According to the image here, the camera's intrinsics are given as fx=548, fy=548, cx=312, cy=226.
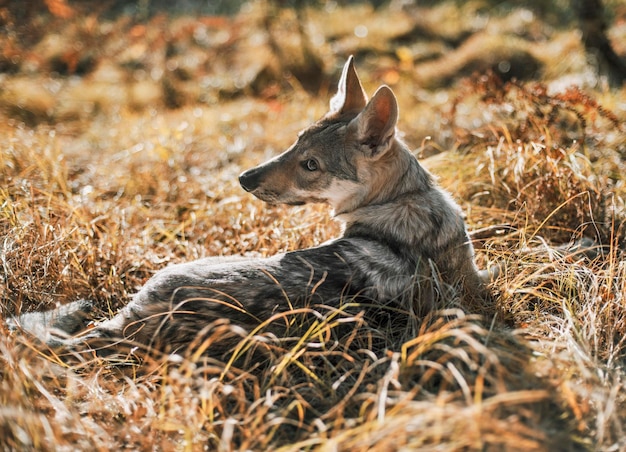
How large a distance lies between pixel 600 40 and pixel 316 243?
520 cm

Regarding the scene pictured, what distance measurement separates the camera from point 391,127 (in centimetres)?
335

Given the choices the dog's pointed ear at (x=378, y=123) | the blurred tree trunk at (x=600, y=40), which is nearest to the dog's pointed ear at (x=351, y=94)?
the dog's pointed ear at (x=378, y=123)

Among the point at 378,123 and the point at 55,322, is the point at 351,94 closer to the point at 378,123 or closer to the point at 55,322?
the point at 378,123

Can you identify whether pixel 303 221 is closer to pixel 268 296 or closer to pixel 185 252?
pixel 185 252

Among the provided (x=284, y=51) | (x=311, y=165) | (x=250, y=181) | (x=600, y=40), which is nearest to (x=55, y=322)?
(x=250, y=181)

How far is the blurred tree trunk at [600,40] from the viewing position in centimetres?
692

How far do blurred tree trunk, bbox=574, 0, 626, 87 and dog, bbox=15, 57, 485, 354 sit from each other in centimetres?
468

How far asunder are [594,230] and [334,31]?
8.83 m

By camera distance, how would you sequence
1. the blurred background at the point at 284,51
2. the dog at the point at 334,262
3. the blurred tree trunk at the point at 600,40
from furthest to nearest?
1. the blurred background at the point at 284,51
2. the blurred tree trunk at the point at 600,40
3. the dog at the point at 334,262

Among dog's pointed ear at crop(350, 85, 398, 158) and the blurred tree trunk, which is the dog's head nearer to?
dog's pointed ear at crop(350, 85, 398, 158)

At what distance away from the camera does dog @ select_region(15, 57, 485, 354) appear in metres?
2.87

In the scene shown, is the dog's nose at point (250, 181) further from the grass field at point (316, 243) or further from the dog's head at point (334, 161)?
the grass field at point (316, 243)

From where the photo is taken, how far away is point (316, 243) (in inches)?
163

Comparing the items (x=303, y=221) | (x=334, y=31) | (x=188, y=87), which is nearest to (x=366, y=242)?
(x=303, y=221)
